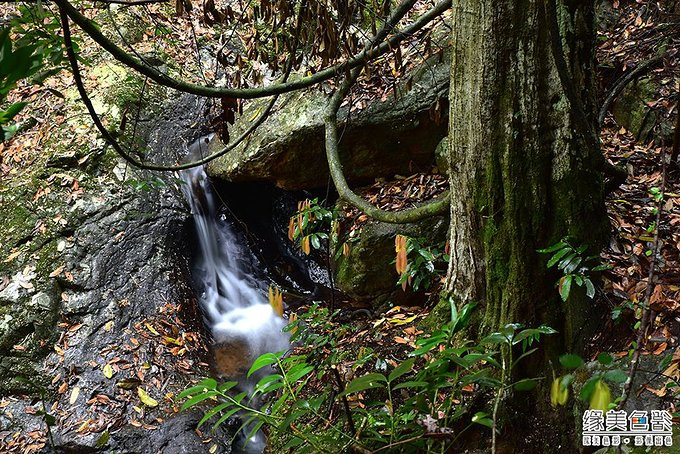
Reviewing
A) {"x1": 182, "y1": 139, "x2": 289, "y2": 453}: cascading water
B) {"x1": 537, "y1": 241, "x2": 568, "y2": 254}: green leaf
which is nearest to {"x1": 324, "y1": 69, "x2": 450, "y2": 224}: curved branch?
{"x1": 537, "y1": 241, "x2": 568, "y2": 254}: green leaf

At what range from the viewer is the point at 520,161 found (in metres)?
2.45

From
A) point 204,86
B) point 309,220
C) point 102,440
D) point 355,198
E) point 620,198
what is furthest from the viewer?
point 309,220

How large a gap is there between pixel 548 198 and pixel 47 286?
4.45 m

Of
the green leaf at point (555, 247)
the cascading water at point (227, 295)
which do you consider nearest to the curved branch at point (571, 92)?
the green leaf at point (555, 247)

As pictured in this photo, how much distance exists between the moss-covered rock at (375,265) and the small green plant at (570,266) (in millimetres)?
1952

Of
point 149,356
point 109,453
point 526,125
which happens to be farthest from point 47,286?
point 526,125

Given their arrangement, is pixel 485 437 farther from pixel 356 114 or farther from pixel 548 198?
pixel 356 114

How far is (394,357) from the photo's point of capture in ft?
10.6

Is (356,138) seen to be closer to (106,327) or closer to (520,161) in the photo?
(520,161)

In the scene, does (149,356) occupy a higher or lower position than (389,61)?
lower

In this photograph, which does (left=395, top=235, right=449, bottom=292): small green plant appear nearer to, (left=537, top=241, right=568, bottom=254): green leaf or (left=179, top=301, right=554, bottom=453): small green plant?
(left=179, top=301, right=554, bottom=453): small green plant

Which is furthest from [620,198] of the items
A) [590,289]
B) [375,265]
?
[375,265]

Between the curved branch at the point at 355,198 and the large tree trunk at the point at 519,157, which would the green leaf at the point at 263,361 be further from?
the curved branch at the point at 355,198

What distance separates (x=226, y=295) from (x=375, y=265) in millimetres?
1858
